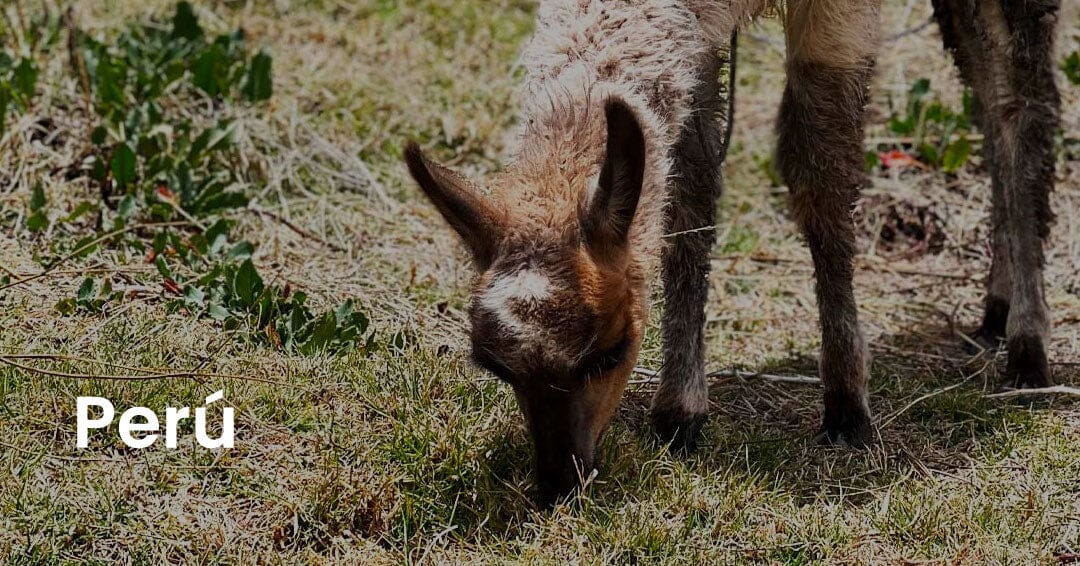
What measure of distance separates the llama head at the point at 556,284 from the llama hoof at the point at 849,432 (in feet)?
4.81

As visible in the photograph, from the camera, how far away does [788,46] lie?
224 inches

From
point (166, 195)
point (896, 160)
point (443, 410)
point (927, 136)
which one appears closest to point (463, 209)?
point (443, 410)

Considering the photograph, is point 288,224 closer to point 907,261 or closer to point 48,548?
point 48,548

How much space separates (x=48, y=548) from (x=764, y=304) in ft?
13.4

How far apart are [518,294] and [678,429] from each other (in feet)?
4.50

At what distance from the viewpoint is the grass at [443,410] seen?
462cm

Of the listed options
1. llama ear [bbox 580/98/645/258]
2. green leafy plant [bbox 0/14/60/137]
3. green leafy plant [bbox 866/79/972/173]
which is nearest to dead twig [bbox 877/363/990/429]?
llama ear [bbox 580/98/645/258]

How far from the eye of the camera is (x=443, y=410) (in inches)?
206

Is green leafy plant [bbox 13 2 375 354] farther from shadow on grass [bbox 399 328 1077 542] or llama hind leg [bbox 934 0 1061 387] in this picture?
llama hind leg [bbox 934 0 1061 387]

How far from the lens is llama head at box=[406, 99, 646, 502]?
169 inches

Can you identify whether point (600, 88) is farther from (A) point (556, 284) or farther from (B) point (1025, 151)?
(B) point (1025, 151)

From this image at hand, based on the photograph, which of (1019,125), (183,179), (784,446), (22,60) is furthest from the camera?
(22,60)

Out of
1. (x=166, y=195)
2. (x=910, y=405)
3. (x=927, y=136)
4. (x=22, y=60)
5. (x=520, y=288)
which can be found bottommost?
(x=910, y=405)

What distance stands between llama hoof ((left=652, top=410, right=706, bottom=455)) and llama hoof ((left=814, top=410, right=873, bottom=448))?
62 cm
